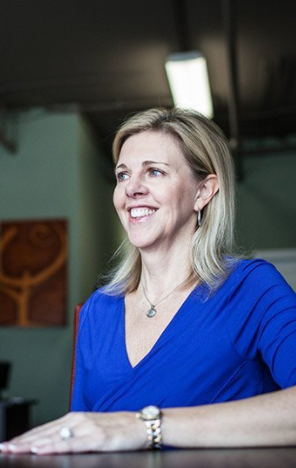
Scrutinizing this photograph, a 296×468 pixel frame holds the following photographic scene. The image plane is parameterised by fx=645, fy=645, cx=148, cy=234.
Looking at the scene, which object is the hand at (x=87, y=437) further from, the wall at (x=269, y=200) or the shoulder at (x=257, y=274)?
the wall at (x=269, y=200)

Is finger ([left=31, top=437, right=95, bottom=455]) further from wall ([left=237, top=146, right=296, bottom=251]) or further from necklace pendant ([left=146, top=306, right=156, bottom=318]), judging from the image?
wall ([left=237, top=146, right=296, bottom=251])

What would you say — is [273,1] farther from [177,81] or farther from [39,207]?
[39,207]

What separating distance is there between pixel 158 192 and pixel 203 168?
0.15 metres

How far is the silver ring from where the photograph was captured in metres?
1.00

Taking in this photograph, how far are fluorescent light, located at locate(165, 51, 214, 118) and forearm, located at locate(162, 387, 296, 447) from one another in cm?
→ 392

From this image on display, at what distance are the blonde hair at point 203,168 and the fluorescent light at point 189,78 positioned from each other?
319 cm

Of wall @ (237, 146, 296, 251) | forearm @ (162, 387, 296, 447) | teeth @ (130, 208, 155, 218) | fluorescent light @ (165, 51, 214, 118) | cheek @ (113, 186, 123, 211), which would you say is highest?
fluorescent light @ (165, 51, 214, 118)

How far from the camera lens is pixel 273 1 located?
4.99m

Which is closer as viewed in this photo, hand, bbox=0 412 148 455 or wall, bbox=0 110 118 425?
hand, bbox=0 412 148 455

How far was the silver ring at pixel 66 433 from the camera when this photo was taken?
1005 millimetres

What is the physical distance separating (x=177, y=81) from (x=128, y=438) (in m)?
4.72

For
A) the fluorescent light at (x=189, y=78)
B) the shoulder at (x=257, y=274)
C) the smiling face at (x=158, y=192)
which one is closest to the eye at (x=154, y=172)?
the smiling face at (x=158, y=192)

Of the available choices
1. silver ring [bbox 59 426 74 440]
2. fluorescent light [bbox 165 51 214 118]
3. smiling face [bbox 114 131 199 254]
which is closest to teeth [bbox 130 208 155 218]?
smiling face [bbox 114 131 199 254]

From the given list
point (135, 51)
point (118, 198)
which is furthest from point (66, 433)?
point (135, 51)
